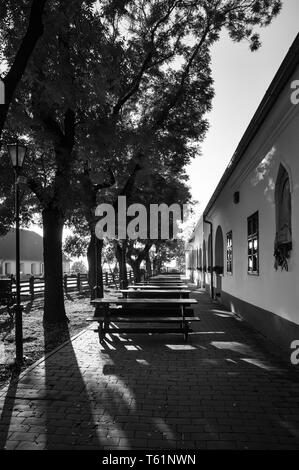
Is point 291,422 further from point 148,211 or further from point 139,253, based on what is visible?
point 139,253

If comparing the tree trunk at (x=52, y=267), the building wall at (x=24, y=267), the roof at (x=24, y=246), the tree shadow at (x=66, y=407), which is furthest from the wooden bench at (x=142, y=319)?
the roof at (x=24, y=246)

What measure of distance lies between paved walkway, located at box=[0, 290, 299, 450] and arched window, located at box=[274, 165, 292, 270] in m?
1.74

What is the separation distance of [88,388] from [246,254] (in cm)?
685

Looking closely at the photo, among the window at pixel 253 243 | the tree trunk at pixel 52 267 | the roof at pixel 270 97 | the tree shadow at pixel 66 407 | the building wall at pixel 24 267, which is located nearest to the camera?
the tree shadow at pixel 66 407

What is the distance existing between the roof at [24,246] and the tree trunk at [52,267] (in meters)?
47.7

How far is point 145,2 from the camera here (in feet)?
35.6

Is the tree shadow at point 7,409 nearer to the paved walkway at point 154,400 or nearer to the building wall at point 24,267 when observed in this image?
the paved walkway at point 154,400

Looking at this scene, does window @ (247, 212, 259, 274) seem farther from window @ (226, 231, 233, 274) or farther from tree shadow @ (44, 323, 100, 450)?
tree shadow @ (44, 323, 100, 450)

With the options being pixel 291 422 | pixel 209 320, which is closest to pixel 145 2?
pixel 209 320

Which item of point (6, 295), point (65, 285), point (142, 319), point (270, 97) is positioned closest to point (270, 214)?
point (270, 97)

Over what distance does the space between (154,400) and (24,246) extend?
61.3m

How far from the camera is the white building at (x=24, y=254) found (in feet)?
184

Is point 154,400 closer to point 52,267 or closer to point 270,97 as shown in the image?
point 270,97

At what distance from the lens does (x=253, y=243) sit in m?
9.94
